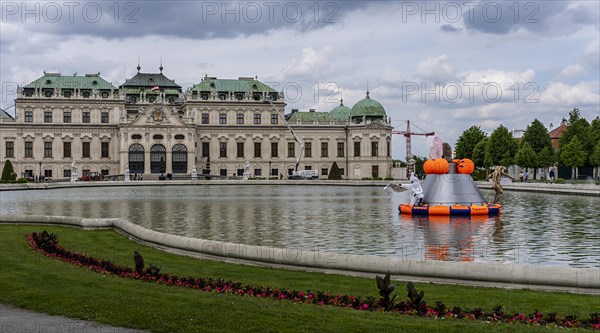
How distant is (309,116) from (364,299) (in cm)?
10958

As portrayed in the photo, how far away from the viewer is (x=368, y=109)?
120 metres

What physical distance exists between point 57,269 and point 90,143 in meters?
98.2

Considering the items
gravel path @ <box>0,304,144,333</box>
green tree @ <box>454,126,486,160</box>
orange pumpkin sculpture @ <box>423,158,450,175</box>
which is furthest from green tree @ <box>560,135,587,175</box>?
gravel path @ <box>0,304,144,333</box>

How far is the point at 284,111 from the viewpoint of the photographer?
4572 inches

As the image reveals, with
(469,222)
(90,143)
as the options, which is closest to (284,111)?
(90,143)

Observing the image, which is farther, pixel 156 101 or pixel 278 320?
pixel 156 101

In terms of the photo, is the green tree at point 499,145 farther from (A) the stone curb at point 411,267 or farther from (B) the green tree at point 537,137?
(A) the stone curb at point 411,267

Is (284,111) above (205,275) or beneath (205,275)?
above

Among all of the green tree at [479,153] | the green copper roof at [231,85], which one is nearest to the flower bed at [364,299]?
the green tree at [479,153]

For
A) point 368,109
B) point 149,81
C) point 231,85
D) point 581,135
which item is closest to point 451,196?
point 581,135

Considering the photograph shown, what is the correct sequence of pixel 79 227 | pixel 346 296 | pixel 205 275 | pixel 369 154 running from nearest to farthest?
1. pixel 346 296
2. pixel 205 275
3. pixel 79 227
4. pixel 369 154

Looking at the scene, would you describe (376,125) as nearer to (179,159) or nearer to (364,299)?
(179,159)

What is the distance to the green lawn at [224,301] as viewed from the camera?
10.6 m

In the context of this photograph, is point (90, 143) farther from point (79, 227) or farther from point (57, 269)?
point (57, 269)
